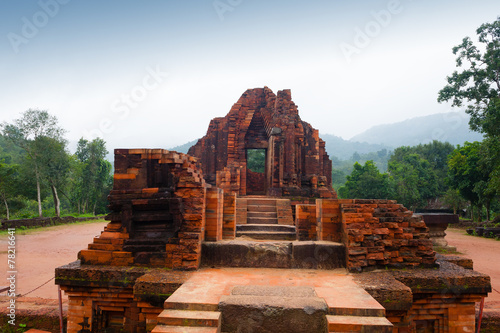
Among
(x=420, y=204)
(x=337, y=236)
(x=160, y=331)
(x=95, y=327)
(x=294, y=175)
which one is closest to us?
(x=160, y=331)

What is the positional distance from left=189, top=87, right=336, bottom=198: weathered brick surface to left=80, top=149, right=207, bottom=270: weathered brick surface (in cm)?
867

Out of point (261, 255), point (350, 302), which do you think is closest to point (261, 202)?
point (261, 255)

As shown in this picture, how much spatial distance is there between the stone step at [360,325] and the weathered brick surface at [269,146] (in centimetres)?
1057

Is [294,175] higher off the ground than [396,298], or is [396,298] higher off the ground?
[294,175]

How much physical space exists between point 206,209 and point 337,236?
7.21ft

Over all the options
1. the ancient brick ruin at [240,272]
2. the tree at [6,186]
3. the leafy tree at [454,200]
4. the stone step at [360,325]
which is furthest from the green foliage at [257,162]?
the stone step at [360,325]

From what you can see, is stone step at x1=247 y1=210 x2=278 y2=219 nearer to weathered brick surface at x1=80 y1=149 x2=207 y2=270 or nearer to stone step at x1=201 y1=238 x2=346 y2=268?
weathered brick surface at x1=80 y1=149 x2=207 y2=270

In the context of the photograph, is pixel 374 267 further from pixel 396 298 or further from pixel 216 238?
pixel 216 238

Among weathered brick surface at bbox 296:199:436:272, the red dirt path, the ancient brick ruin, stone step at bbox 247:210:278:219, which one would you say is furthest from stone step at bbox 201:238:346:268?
stone step at bbox 247:210:278:219

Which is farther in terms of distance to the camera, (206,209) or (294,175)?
(294,175)

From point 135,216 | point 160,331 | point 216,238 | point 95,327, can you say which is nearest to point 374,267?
point 216,238

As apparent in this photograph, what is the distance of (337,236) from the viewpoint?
5.00m

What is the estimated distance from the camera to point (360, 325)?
2.81 meters

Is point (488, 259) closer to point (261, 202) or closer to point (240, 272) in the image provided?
point (261, 202)
